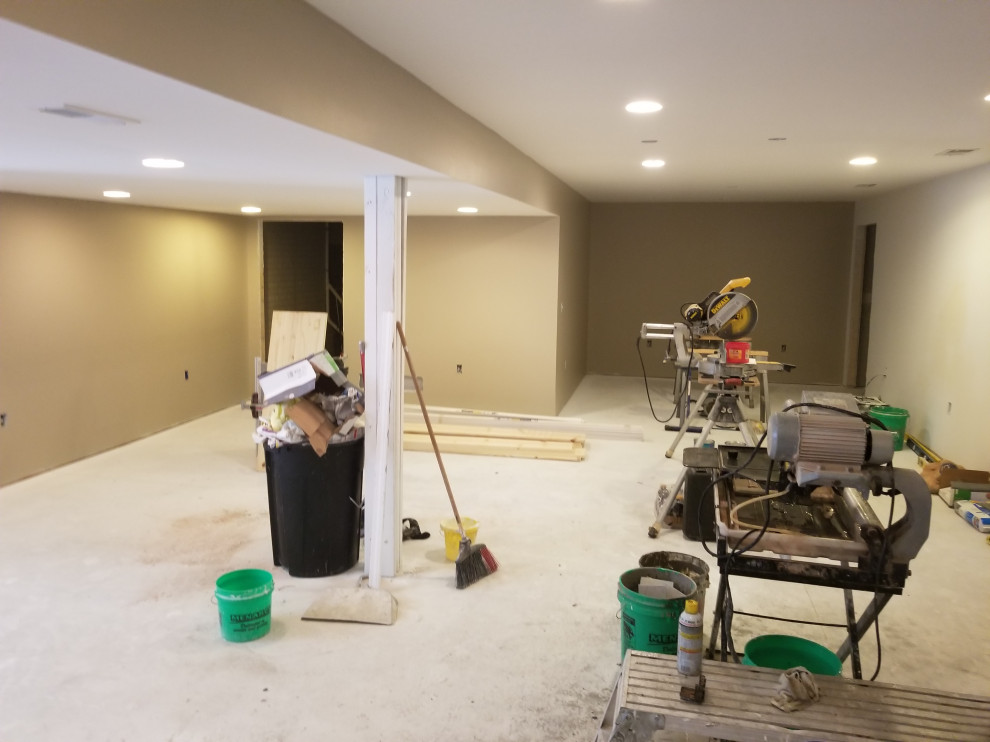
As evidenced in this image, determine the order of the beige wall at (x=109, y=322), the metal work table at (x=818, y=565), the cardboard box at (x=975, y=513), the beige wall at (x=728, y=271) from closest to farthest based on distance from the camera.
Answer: the metal work table at (x=818, y=565) → the cardboard box at (x=975, y=513) → the beige wall at (x=109, y=322) → the beige wall at (x=728, y=271)

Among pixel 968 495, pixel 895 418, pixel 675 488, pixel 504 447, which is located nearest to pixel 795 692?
pixel 675 488

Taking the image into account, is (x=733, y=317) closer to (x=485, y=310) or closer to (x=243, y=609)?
(x=485, y=310)

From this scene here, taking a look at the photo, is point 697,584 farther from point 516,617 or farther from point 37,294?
point 37,294

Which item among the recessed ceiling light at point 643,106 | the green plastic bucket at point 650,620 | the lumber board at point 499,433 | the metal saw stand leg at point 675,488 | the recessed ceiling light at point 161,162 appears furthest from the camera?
the lumber board at point 499,433

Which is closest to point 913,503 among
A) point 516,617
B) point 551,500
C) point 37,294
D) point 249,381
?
point 516,617

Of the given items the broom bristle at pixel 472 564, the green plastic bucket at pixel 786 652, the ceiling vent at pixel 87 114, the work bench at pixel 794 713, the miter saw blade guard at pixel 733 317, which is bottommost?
the broom bristle at pixel 472 564

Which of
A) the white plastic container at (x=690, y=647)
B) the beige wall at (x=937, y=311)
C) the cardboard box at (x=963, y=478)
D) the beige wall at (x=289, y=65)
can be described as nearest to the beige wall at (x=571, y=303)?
the beige wall at (x=937, y=311)

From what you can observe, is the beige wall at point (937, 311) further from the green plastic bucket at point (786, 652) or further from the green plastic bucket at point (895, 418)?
the green plastic bucket at point (786, 652)

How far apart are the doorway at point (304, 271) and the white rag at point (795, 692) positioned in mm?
6814

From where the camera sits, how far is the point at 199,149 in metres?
2.94

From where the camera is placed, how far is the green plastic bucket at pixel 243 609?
3135 millimetres

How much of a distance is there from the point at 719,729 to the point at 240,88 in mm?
2092

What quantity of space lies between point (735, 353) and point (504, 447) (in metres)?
1.96

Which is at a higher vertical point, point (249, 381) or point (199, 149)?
point (199, 149)
